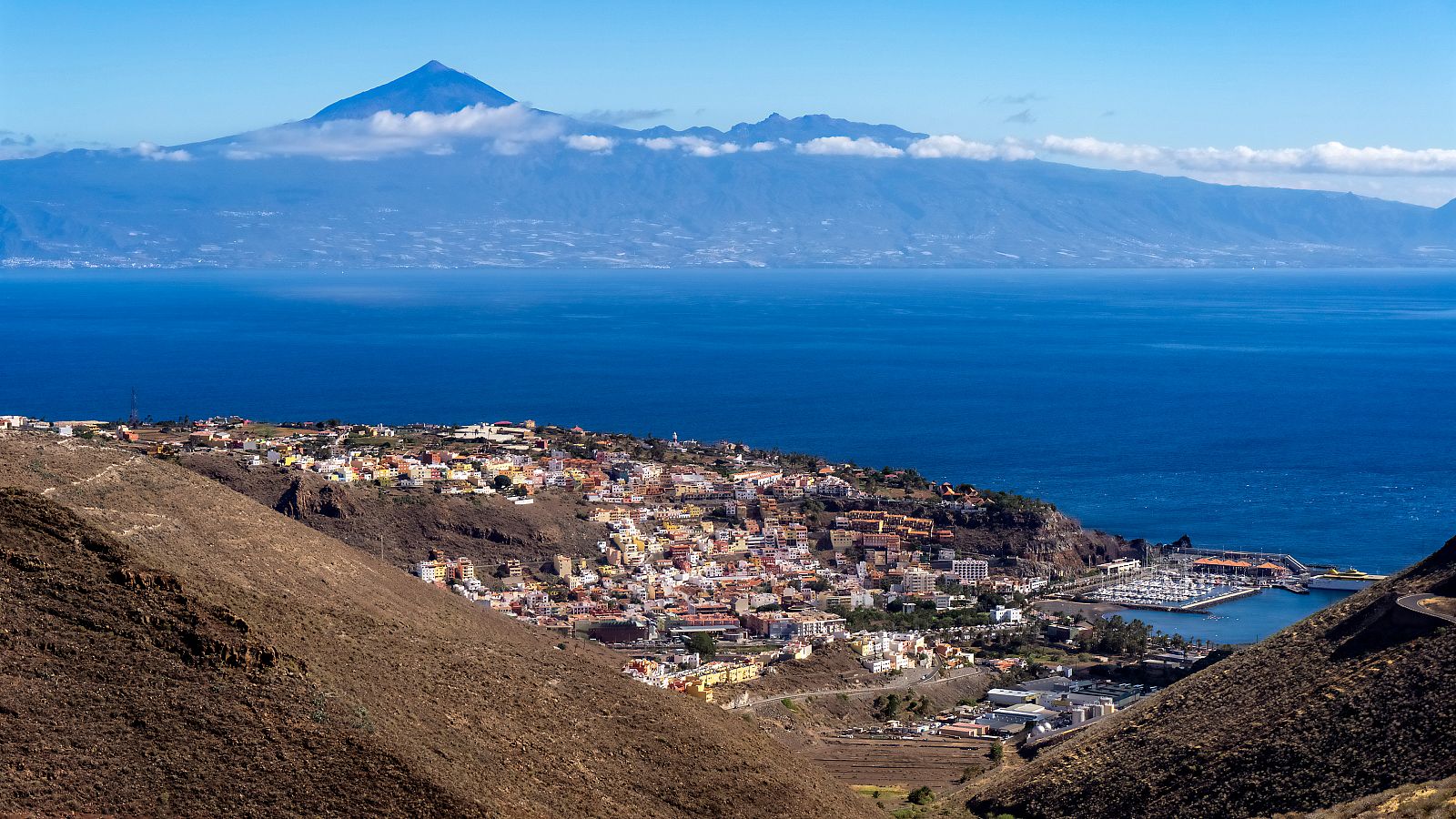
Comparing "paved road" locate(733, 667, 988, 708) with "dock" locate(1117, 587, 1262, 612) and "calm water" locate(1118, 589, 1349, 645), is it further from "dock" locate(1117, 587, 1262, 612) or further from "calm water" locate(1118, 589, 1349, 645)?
"dock" locate(1117, 587, 1262, 612)

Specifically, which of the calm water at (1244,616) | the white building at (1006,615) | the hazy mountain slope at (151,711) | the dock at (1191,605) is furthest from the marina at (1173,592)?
the hazy mountain slope at (151,711)

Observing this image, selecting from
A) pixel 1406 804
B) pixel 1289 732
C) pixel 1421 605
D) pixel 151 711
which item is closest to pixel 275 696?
pixel 151 711

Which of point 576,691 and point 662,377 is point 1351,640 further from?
point 662,377

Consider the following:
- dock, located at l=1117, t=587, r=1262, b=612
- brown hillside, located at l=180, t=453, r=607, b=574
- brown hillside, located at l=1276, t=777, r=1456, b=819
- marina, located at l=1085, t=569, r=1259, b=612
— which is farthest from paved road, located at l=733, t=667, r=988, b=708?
brown hillside, located at l=180, t=453, r=607, b=574

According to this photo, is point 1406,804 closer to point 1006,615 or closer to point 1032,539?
point 1006,615

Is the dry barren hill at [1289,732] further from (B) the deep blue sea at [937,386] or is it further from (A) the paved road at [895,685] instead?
(B) the deep blue sea at [937,386]
